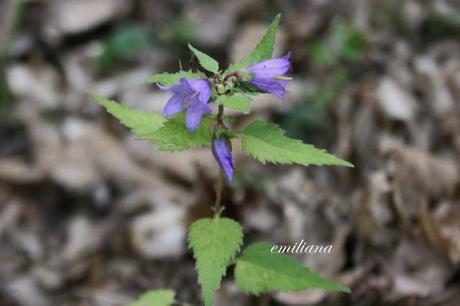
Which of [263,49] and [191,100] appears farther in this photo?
[263,49]

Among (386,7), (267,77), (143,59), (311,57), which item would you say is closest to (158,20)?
(143,59)

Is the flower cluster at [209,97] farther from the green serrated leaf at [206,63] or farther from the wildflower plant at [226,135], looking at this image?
the green serrated leaf at [206,63]

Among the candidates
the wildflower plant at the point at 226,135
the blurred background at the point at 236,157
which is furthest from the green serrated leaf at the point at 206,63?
the blurred background at the point at 236,157

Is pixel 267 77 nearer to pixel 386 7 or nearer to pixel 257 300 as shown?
pixel 257 300

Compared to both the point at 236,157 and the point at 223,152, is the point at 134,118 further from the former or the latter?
the point at 236,157

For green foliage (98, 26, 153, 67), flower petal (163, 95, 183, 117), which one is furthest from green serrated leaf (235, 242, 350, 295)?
green foliage (98, 26, 153, 67)

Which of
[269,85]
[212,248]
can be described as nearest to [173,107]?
[269,85]
